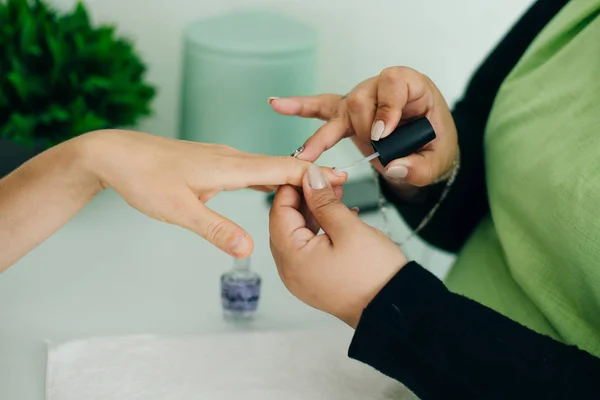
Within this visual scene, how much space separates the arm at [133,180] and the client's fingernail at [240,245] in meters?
0.01

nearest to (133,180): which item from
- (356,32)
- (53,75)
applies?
(53,75)

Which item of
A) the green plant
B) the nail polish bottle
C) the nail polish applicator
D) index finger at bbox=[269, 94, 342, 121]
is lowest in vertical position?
the nail polish bottle

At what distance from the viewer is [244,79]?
1011 mm

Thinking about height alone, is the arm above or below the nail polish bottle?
above

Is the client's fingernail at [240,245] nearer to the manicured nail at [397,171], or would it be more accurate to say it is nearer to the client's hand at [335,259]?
the client's hand at [335,259]

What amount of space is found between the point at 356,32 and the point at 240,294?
0.65m

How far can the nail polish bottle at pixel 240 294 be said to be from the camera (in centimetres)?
71

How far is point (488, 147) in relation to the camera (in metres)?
0.69

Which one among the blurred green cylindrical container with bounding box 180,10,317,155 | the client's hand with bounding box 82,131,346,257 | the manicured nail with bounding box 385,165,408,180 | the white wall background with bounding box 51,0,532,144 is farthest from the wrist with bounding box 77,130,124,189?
the white wall background with bounding box 51,0,532,144

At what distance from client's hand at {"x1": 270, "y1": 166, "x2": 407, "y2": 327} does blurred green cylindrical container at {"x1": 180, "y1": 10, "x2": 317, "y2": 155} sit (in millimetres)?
501

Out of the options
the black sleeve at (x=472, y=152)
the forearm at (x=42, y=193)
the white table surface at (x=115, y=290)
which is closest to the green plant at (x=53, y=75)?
the white table surface at (x=115, y=290)

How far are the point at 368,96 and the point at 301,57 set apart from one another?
0.42 metres

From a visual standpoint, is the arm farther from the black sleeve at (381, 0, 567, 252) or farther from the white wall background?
the white wall background

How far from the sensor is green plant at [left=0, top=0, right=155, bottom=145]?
2.86ft
